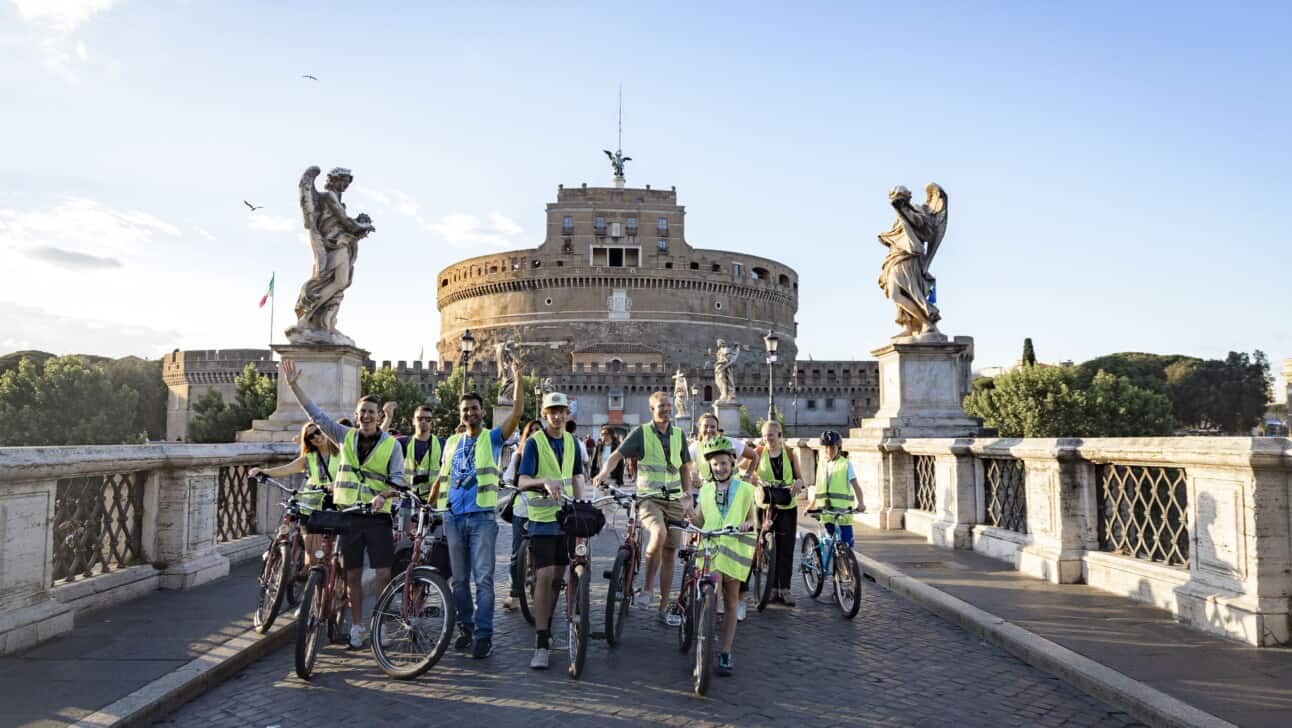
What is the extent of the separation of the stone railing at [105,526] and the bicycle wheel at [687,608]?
4.12 metres

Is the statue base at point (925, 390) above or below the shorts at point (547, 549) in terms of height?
above

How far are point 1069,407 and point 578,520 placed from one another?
43.4 meters

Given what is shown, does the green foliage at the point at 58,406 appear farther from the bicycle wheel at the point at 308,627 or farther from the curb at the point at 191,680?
the bicycle wheel at the point at 308,627

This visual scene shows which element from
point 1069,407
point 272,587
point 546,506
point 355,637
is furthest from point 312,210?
point 1069,407

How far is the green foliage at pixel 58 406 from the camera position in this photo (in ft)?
175

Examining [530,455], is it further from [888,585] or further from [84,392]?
[84,392]

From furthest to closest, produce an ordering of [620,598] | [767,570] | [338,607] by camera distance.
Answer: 1. [767,570]
2. [620,598]
3. [338,607]

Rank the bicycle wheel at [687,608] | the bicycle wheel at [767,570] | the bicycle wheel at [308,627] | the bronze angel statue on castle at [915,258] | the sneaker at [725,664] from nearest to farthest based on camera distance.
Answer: the bicycle wheel at [308,627]
the sneaker at [725,664]
the bicycle wheel at [687,608]
the bicycle wheel at [767,570]
the bronze angel statue on castle at [915,258]

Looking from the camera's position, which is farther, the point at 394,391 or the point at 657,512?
the point at 394,391

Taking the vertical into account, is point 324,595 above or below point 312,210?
below

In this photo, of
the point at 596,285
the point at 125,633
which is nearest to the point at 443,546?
the point at 125,633

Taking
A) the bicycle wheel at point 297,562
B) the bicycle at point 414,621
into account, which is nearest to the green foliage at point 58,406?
the bicycle wheel at point 297,562

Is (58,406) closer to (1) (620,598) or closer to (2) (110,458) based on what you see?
(2) (110,458)

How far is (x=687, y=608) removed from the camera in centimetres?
602
